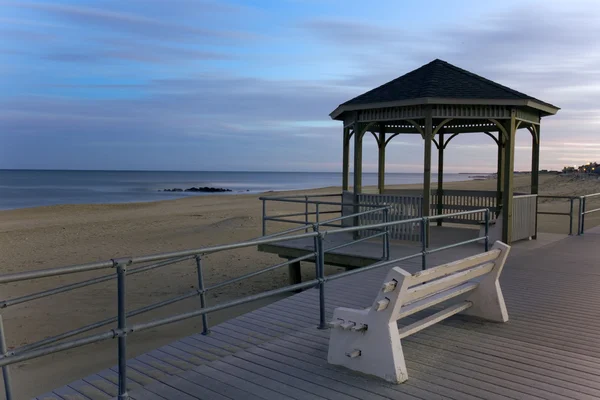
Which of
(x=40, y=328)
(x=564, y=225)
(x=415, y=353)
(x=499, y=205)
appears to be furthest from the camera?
(x=564, y=225)

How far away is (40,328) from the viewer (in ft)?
26.9

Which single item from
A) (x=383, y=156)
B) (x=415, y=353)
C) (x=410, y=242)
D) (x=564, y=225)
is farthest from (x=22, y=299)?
(x=564, y=225)

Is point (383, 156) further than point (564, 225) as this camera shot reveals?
No

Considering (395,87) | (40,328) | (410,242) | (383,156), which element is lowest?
(40,328)

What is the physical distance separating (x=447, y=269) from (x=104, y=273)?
33.8 ft

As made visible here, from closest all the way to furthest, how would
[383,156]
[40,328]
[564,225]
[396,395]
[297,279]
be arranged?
[396,395] < [40,328] < [297,279] < [383,156] < [564,225]

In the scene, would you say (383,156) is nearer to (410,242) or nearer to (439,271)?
(410,242)

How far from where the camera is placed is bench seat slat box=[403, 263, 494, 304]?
383 centimetres

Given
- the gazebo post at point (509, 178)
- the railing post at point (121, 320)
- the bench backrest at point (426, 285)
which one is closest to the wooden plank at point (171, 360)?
the railing post at point (121, 320)

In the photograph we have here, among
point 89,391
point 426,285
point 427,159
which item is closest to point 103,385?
point 89,391

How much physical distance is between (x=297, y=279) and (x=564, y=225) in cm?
1123

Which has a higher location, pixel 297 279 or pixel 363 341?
pixel 363 341

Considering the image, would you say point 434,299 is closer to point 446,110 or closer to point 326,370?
point 326,370

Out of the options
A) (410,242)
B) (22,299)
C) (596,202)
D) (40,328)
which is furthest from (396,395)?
(596,202)
